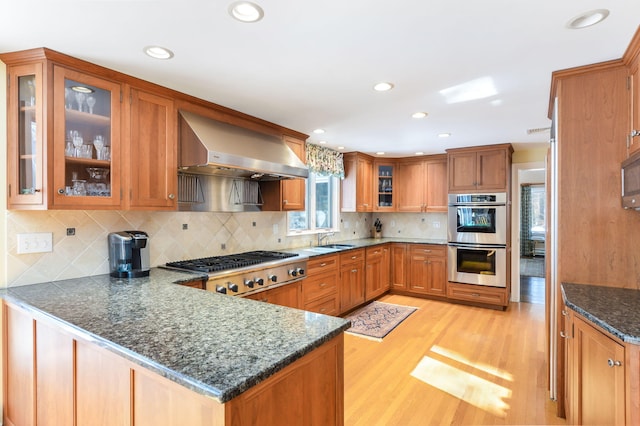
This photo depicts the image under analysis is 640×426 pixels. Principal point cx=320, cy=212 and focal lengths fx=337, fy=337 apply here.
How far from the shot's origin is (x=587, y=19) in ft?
5.21

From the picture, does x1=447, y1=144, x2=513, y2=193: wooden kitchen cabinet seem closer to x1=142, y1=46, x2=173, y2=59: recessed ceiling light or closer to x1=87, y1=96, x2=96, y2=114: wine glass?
x1=142, y1=46, x2=173, y2=59: recessed ceiling light

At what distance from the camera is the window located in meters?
4.57

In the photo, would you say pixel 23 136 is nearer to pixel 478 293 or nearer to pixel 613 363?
pixel 613 363

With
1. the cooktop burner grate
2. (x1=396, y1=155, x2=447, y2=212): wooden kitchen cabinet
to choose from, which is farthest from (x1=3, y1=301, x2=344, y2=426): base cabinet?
(x1=396, y1=155, x2=447, y2=212): wooden kitchen cabinet

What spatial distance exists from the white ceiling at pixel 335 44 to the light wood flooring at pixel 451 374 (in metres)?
2.25

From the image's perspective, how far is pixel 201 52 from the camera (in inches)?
76.0

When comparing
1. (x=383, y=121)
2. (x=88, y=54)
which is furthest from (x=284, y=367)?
(x=383, y=121)

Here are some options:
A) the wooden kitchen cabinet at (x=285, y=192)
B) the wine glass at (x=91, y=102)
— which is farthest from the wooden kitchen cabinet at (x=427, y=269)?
the wine glass at (x=91, y=102)

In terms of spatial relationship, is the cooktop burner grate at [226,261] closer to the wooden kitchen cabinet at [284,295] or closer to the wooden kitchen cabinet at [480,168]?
the wooden kitchen cabinet at [284,295]

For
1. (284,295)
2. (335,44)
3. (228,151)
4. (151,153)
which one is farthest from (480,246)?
(151,153)

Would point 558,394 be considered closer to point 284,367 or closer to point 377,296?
point 284,367

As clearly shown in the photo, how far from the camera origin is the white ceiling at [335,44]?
1511 mm

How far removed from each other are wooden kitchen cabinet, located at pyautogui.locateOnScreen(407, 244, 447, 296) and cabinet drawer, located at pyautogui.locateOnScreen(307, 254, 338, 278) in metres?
1.74

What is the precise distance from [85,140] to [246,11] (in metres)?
1.31
